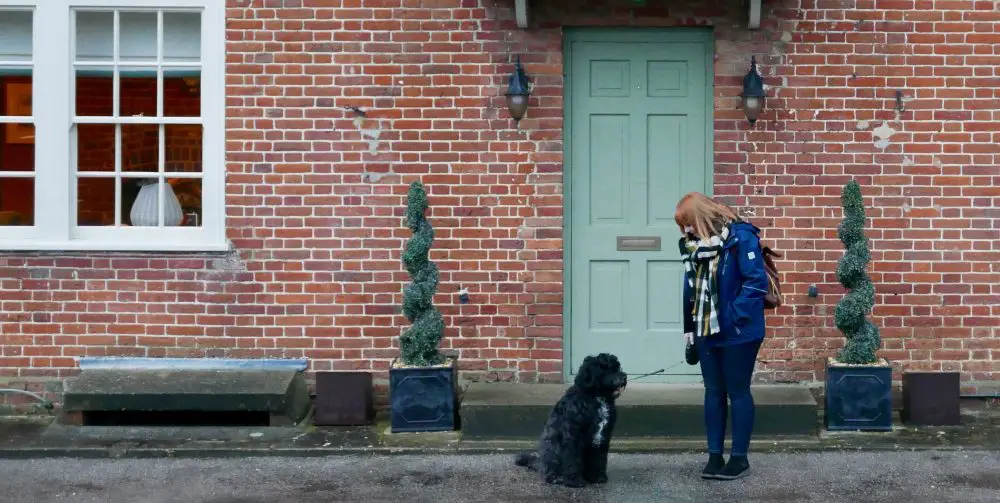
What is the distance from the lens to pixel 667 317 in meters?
9.20

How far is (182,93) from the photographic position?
9.15 meters

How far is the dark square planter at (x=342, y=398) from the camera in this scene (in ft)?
28.2

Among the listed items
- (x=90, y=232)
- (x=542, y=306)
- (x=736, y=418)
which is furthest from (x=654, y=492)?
(x=90, y=232)

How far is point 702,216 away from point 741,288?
0.46 metres

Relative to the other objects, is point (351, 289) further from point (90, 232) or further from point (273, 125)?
point (90, 232)

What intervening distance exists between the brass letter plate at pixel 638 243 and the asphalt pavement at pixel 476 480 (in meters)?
1.78

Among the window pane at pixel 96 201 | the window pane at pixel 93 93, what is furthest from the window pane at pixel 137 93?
the window pane at pixel 96 201

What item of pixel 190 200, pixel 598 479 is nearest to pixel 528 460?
pixel 598 479

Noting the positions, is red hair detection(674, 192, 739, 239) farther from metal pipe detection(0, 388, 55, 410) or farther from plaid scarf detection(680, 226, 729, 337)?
metal pipe detection(0, 388, 55, 410)

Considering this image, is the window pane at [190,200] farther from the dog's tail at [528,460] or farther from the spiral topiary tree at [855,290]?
the spiral topiary tree at [855,290]

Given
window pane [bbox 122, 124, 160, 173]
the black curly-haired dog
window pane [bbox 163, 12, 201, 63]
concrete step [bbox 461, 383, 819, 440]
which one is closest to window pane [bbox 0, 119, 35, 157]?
window pane [bbox 122, 124, 160, 173]

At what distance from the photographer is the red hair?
23.1 feet

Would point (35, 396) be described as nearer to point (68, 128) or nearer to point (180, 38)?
point (68, 128)

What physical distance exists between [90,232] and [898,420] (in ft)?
19.4
